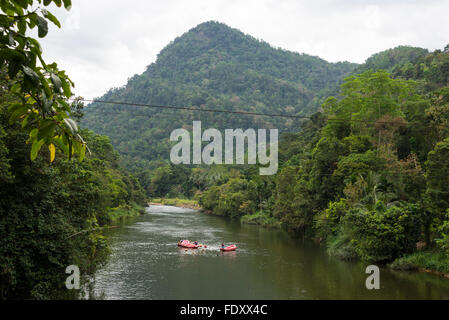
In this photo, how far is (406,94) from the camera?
98.7 feet

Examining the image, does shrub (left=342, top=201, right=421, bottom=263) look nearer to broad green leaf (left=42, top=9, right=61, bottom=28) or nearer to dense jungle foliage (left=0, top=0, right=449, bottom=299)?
dense jungle foliage (left=0, top=0, right=449, bottom=299)

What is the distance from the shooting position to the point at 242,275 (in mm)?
18750

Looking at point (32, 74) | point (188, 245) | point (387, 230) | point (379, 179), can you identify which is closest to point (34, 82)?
point (32, 74)

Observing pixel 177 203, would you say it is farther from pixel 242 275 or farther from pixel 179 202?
pixel 242 275

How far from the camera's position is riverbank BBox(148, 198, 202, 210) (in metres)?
70.1

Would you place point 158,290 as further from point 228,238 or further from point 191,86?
point 191,86

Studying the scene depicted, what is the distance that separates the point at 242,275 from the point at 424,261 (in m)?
8.67

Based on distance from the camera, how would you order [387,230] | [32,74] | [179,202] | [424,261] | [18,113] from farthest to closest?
[179,202], [387,230], [424,261], [18,113], [32,74]

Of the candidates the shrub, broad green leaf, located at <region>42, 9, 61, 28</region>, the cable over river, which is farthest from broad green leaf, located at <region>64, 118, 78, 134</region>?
the shrub

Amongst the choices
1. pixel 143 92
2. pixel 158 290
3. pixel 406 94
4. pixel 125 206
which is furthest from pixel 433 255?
pixel 143 92

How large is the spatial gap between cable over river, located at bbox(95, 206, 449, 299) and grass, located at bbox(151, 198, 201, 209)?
139 ft

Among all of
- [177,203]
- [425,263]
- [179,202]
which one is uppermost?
[425,263]

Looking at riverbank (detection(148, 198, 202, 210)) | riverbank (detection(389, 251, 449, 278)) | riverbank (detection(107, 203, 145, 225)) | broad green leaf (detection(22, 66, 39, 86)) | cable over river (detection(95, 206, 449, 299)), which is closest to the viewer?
broad green leaf (detection(22, 66, 39, 86))

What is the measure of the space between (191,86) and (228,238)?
462 feet
